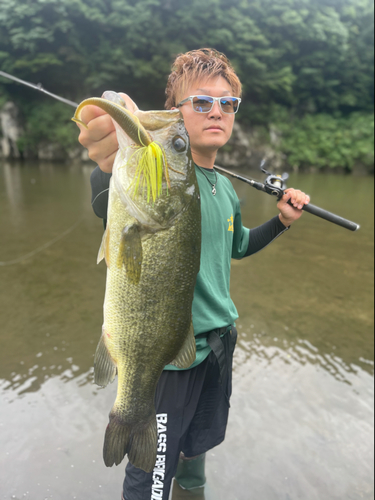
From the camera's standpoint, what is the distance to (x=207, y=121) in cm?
160

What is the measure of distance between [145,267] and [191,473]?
60.9 inches

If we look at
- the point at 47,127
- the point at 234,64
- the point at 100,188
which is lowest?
the point at 100,188

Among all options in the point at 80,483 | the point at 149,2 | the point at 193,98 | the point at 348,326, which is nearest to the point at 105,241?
the point at 193,98

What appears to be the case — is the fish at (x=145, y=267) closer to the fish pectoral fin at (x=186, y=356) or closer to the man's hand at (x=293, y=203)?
the fish pectoral fin at (x=186, y=356)

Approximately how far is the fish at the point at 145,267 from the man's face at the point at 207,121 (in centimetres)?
41

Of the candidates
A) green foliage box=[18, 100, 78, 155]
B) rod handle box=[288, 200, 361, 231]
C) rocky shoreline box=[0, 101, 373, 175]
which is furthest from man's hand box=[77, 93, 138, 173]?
green foliage box=[18, 100, 78, 155]

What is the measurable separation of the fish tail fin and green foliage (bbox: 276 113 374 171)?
90.8 ft

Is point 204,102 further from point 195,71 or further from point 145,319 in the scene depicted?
point 145,319

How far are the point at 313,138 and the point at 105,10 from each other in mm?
18569

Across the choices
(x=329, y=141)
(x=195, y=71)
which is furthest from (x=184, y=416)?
(x=329, y=141)

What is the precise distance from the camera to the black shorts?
4.88ft

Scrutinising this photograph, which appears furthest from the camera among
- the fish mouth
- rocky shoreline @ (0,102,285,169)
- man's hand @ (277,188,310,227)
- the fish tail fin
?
rocky shoreline @ (0,102,285,169)

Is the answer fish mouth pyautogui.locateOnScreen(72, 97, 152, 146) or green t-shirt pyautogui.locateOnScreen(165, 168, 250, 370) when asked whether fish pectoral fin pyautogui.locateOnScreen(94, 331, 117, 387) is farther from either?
fish mouth pyautogui.locateOnScreen(72, 97, 152, 146)

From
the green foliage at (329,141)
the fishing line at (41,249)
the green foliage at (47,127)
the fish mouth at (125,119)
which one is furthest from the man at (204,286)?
the green foliage at (329,141)
